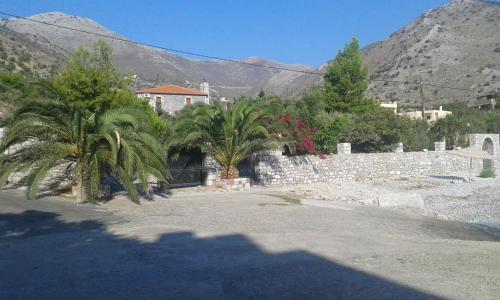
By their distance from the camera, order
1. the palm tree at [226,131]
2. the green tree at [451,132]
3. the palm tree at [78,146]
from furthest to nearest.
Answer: the green tree at [451,132] → the palm tree at [226,131] → the palm tree at [78,146]

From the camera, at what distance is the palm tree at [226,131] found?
18734 mm

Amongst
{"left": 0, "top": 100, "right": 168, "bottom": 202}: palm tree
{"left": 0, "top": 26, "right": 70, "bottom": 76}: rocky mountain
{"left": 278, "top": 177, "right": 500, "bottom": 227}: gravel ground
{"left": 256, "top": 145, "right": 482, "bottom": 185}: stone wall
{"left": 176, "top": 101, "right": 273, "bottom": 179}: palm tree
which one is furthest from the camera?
{"left": 0, "top": 26, "right": 70, "bottom": 76}: rocky mountain

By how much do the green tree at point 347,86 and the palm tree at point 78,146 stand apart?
29778 mm

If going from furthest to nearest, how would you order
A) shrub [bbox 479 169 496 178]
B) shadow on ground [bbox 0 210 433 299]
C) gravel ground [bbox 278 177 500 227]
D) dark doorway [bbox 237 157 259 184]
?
shrub [bbox 479 169 496 178] → dark doorway [bbox 237 157 259 184] → gravel ground [bbox 278 177 500 227] → shadow on ground [bbox 0 210 433 299]

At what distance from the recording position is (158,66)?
10069 cm

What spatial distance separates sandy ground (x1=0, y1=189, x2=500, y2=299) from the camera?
6.23 meters

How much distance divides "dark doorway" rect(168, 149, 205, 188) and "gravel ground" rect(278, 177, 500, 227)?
12.3ft

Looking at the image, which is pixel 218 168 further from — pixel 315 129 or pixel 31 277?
pixel 31 277

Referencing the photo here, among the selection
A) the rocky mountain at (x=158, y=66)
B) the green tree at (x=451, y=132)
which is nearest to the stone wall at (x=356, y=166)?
the green tree at (x=451, y=132)

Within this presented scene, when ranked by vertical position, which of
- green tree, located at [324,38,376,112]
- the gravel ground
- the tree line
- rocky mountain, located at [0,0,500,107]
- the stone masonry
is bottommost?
the gravel ground

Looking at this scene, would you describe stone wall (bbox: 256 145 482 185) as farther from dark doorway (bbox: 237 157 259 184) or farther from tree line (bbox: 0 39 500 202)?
tree line (bbox: 0 39 500 202)

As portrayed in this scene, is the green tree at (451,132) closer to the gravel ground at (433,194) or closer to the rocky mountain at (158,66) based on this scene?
the gravel ground at (433,194)

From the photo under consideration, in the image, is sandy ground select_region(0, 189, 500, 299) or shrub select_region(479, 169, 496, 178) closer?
sandy ground select_region(0, 189, 500, 299)

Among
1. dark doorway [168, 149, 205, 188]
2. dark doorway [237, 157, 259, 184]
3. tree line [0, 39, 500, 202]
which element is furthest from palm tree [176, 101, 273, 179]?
dark doorway [237, 157, 259, 184]
